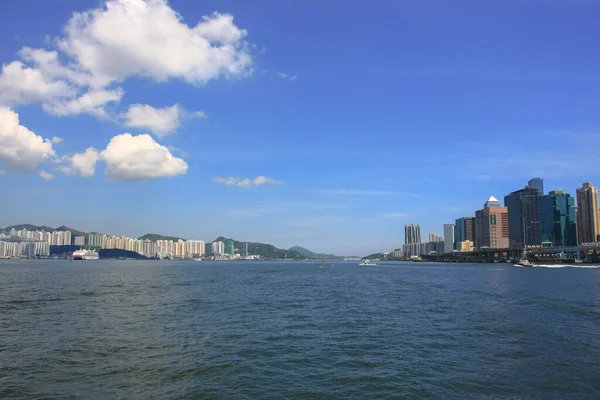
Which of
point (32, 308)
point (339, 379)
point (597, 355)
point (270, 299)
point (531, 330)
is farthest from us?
point (270, 299)

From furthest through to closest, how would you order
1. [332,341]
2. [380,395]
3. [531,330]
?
[531,330] → [332,341] → [380,395]

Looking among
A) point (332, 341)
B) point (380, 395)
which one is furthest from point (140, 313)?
point (380, 395)

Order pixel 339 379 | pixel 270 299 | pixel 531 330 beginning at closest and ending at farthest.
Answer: pixel 339 379 < pixel 531 330 < pixel 270 299

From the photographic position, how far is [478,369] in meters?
17.5

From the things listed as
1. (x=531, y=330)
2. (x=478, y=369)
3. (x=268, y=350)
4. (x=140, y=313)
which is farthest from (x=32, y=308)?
(x=531, y=330)

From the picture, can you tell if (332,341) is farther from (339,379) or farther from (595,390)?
(595,390)

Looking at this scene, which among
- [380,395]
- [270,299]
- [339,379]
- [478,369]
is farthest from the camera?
[270,299]

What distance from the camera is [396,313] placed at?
107 ft

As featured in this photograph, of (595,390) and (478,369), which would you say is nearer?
(595,390)

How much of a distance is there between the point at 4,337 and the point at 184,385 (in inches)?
583

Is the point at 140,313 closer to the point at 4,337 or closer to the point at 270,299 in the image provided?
the point at 4,337

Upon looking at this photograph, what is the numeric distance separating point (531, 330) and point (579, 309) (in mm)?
12633

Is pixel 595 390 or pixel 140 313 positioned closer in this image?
pixel 595 390

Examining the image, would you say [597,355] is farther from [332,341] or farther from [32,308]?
[32,308]
